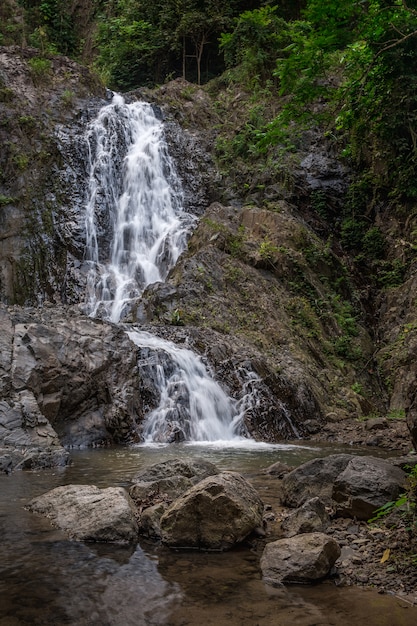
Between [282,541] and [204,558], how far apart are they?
617mm

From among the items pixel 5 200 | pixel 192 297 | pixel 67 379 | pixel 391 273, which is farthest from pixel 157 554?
pixel 5 200

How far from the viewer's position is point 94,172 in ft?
65.2

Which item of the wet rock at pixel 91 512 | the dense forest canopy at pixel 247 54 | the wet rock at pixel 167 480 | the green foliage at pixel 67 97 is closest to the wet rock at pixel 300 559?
the wet rock at pixel 91 512

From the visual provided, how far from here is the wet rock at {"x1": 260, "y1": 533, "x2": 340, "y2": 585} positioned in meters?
3.64

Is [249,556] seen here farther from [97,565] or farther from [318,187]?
[318,187]

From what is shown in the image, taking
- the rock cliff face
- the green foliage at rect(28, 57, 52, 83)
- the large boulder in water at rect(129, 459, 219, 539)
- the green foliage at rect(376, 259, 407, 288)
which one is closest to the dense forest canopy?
the green foliage at rect(28, 57, 52, 83)

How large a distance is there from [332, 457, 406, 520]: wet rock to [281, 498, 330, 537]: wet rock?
0.28 m

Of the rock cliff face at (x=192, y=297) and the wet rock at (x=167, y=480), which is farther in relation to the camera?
the rock cliff face at (x=192, y=297)

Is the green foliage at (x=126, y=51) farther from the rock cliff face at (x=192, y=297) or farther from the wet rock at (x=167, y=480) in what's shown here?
the wet rock at (x=167, y=480)

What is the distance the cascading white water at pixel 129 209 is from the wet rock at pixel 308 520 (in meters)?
11.2

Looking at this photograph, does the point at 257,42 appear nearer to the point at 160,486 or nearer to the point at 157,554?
the point at 160,486

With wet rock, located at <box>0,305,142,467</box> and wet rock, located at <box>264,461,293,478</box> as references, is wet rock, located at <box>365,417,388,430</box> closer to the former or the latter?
wet rock, located at <box>264,461,293,478</box>

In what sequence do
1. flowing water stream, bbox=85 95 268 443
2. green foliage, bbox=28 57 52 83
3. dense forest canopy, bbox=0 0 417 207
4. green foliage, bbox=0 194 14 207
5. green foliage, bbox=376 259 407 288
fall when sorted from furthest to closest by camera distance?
green foliage, bbox=28 57 52 83, green foliage, bbox=0 194 14 207, green foliage, bbox=376 259 407 288, flowing water stream, bbox=85 95 268 443, dense forest canopy, bbox=0 0 417 207

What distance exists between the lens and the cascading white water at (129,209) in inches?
672
